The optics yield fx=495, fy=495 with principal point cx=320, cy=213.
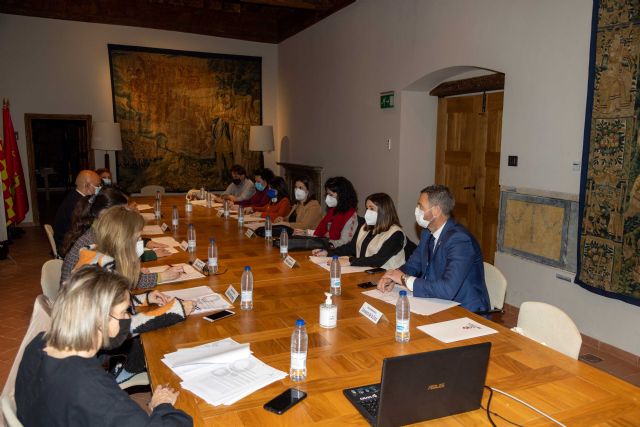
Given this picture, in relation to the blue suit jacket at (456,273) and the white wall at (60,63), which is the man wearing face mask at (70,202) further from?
the white wall at (60,63)

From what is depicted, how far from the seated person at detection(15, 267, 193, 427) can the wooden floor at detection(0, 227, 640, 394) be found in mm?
2305

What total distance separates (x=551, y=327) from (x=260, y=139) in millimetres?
7715

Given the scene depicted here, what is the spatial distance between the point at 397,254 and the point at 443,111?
10.5 feet

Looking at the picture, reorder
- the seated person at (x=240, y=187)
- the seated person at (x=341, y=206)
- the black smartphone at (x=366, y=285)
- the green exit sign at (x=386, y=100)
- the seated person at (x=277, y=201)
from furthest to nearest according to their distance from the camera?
1. the seated person at (x=240, y=187)
2. the green exit sign at (x=386, y=100)
3. the seated person at (x=277, y=201)
4. the seated person at (x=341, y=206)
5. the black smartphone at (x=366, y=285)

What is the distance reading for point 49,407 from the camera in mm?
1306

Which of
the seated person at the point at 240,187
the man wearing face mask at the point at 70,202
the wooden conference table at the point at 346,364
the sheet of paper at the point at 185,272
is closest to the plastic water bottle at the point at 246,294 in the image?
the wooden conference table at the point at 346,364

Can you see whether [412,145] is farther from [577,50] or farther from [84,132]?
[84,132]

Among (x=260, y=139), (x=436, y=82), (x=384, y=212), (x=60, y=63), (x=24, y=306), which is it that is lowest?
(x=24, y=306)

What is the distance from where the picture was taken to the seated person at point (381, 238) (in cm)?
341

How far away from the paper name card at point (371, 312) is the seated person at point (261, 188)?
4.51 metres

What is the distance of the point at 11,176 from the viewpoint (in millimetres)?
7582

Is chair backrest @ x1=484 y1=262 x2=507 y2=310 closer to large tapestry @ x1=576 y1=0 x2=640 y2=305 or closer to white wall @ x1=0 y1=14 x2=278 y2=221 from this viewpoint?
large tapestry @ x1=576 y1=0 x2=640 y2=305

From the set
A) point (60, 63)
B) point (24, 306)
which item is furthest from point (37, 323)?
point (60, 63)

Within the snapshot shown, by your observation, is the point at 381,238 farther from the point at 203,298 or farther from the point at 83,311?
the point at 83,311
